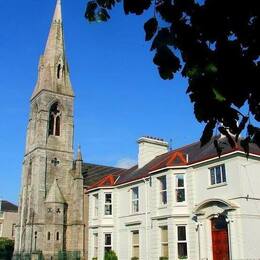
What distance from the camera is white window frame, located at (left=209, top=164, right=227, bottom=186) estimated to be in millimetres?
27516

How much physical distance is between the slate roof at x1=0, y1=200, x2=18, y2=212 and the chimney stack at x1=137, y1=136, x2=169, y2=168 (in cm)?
4864

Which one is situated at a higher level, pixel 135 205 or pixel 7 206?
pixel 7 206

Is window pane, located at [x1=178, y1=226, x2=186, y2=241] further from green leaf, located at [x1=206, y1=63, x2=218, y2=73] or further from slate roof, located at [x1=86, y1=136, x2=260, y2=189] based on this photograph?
green leaf, located at [x1=206, y1=63, x2=218, y2=73]

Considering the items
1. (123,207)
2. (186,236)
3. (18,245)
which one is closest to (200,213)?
(186,236)

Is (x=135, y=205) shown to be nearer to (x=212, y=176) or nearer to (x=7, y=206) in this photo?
(x=212, y=176)

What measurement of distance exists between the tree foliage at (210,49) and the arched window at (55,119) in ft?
182

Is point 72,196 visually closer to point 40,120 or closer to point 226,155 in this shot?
point 40,120

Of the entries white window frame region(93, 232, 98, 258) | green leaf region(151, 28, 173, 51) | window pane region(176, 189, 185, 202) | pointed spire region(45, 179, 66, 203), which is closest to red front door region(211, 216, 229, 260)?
window pane region(176, 189, 185, 202)

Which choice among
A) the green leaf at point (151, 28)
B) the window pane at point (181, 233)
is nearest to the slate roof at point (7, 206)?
the window pane at point (181, 233)

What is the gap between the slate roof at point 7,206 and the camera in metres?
81.0

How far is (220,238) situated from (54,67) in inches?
1678

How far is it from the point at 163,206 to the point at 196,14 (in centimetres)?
2788

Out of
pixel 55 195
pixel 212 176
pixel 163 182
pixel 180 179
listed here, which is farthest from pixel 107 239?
pixel 55 195

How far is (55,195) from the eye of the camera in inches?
2082
